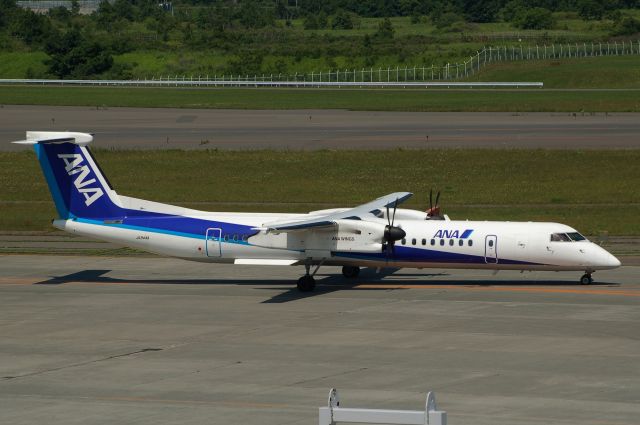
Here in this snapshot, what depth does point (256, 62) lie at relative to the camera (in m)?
130

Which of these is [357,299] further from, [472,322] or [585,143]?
[585,143]

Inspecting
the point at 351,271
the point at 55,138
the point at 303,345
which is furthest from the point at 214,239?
the point at 303,345

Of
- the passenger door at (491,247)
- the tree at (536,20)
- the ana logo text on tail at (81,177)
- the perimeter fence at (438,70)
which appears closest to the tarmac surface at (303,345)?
the passenger door at (491,247)

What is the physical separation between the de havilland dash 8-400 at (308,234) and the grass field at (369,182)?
34.5 ft

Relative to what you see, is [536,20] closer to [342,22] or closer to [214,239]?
[342,22]

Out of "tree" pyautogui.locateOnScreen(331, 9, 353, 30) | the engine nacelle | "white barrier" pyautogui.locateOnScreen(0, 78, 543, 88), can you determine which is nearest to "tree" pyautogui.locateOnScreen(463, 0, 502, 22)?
"tree" pyautogui.locateOnScreen(331, 9, 353, 30)

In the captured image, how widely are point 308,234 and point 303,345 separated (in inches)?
356

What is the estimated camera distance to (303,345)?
97.2 ft

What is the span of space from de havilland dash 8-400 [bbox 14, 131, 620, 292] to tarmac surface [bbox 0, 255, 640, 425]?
1.07 m

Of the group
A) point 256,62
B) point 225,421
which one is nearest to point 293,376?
point 225,421

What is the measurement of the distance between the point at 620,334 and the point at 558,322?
2196mm

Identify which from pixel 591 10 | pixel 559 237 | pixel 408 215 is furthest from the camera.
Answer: pixel 591 10

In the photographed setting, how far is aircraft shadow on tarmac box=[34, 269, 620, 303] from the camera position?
38.3 meters

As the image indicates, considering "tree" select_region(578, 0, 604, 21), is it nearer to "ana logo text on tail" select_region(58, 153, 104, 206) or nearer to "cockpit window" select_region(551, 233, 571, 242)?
"cockpit window" select_region(551, 233, 571, 242)
